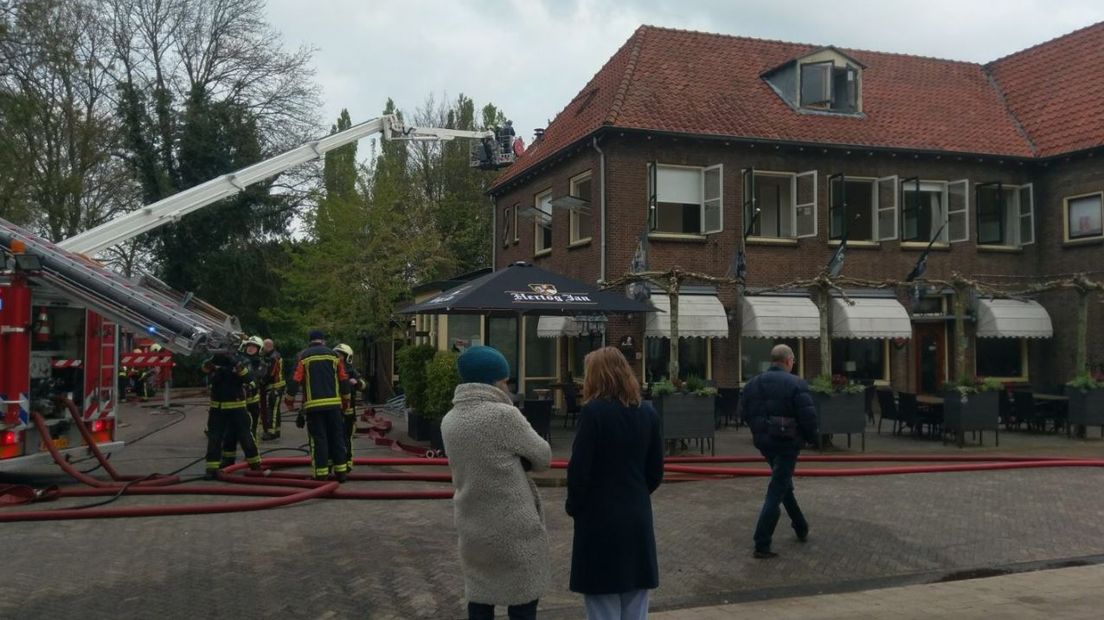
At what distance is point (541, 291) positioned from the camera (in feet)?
45.2

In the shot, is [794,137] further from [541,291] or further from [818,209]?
[541,291]

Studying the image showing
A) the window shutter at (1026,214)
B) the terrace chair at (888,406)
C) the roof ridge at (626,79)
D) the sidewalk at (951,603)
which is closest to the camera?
the sidewalk at (951,603)

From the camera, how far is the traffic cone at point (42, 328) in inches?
397

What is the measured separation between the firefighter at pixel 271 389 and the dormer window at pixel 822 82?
1336 centimetres

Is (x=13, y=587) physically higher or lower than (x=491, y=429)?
lower

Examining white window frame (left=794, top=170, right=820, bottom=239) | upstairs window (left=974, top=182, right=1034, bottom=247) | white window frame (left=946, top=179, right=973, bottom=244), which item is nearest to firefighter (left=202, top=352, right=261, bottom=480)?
white window frame (left=794, top=170, right=820, bottom=239)

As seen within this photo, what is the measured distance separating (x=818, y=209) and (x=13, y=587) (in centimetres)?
1753

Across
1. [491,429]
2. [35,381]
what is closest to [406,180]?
[35,381]

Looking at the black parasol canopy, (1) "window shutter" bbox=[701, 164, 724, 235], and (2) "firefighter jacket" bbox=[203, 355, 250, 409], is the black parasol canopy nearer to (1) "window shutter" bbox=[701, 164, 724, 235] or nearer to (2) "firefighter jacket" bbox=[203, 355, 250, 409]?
(2) "firefighter jacket" bbox=[203, 355, 250, 409]

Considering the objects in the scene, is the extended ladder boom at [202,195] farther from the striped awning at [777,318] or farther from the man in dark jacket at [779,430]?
the man in dark jacket at [779,430]

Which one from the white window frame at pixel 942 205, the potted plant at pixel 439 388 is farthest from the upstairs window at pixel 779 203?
the potted plant at pixel 439 388

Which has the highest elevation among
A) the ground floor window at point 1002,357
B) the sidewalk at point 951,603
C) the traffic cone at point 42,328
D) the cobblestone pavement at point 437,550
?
the traffic cone at point 42,328

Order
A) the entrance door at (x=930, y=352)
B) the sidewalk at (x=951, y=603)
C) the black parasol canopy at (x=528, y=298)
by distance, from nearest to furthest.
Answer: the sidewalk at (x=951, y=603) → the black parasol canopy at (x=528, y=298) → the entrance door at (x=930, y=352)

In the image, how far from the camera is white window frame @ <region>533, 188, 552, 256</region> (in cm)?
2230
